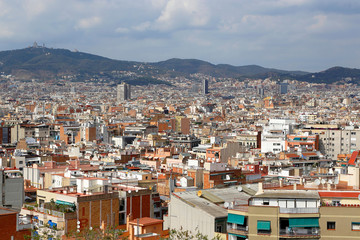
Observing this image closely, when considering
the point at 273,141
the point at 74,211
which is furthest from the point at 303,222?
the point at 273,141

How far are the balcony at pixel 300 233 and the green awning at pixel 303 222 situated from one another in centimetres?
10

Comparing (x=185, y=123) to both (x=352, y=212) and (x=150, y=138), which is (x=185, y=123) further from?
(x=352, y=212)

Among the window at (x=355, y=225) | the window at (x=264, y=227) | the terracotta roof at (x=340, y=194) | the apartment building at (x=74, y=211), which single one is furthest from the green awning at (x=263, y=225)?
the apartment building at (x=74, y=211)

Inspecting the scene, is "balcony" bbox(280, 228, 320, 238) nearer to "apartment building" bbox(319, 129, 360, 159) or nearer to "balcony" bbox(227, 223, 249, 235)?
"balcony" bbox(227, 223, 249, 235)

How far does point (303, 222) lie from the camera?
619 inches

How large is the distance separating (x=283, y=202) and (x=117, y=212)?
302 inches

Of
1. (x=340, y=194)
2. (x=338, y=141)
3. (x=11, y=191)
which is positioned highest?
(x=340, y=194)

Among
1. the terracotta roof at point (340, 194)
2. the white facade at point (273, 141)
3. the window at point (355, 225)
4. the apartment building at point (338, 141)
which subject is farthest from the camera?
the apartment building at point (338, 141)

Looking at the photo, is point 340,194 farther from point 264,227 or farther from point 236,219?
point 236,219

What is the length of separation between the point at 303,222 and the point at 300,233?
27cm

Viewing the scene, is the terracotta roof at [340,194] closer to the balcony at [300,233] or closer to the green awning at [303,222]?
the green awning at [303,222]

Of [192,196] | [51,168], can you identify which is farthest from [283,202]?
[51,168]

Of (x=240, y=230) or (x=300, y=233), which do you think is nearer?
(x=300, y=233)

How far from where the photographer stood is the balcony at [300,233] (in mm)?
15578
